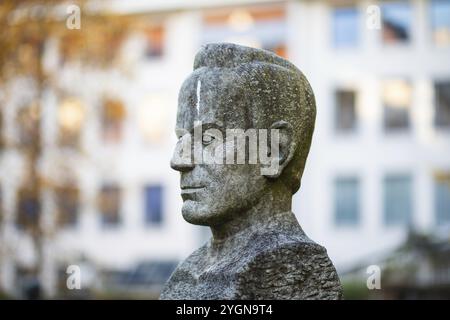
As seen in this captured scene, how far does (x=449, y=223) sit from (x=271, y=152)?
88.9ft

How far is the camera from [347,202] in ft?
108

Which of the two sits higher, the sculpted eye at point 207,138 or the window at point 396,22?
the window at point 396,22

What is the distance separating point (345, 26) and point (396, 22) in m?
1.95

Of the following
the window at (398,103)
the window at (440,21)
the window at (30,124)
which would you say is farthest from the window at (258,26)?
the window at (30,124)

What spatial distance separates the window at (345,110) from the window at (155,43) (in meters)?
7.72

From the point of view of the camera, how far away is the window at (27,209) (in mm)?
21359

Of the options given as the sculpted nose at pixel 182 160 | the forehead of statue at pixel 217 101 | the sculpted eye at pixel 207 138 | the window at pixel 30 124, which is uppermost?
the window at pixel 30 124

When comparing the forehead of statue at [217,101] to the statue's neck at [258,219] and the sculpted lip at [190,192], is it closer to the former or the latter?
the sculpted lip at [190,192]

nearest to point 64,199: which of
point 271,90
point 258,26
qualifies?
point 258,26

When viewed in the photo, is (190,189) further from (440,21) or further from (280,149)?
(440,21)

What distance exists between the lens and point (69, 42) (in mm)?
22484

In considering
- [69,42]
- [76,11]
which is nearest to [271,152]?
[76,11]

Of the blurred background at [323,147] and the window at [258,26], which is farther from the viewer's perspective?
the window at [258,26]

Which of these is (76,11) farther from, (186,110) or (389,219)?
(389,219)
